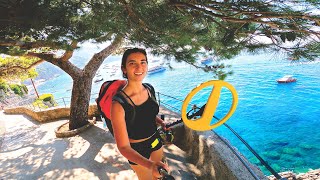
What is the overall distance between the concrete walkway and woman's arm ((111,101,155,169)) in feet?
9.48

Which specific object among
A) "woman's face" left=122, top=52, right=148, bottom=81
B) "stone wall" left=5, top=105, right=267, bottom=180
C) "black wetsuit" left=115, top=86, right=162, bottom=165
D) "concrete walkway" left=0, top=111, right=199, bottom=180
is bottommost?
"concrete walkway" left=0, top=111, right=199, bottom=180

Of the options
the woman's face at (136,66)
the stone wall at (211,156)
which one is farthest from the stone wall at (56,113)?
the woman's face at (136,66)

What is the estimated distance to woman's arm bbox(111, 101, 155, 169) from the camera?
1458 millimetres

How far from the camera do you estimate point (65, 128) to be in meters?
8.27

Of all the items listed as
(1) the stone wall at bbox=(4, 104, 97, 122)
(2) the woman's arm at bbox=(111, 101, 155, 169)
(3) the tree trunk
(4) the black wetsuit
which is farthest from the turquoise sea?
(2) the woman's arm at bbox=(111, 101, 155, 169)

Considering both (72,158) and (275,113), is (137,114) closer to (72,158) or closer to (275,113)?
(72,158)

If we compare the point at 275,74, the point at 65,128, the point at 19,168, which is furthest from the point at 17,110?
the point at 275,74

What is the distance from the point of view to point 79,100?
7.98m

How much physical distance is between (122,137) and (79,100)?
277 inches

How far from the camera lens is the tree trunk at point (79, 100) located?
7.80m

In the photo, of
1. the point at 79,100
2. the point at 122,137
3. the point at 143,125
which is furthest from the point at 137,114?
the point at 79,100

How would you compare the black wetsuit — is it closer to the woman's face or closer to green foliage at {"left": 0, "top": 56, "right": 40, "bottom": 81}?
the woman's face

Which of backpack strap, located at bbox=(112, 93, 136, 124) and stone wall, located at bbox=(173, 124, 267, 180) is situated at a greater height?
backpack strap, located at bbox=(112, 93, 136, 124)

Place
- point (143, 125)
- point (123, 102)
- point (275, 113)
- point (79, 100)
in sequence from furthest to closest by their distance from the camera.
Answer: point (275, 113), point (79, 100), point (143, 125), point (123, 102)
